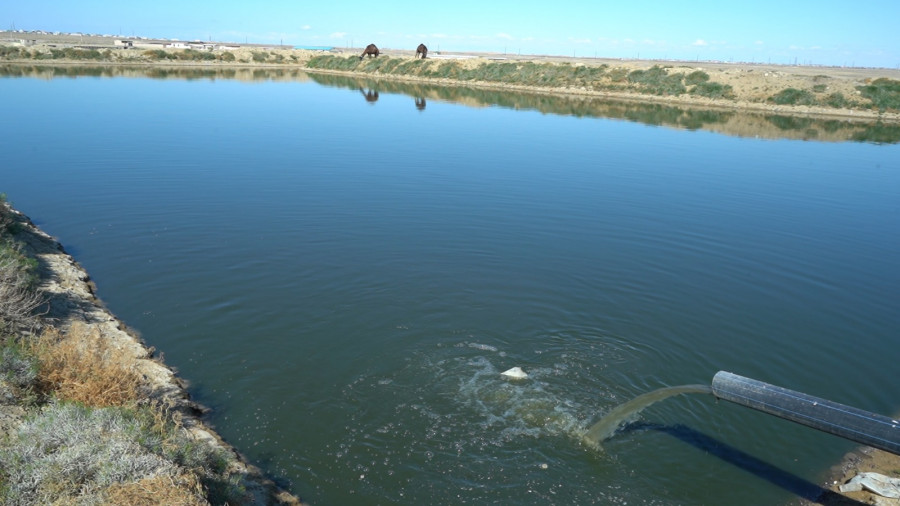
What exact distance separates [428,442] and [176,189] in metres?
16.0

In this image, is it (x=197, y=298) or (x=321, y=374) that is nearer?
(x=321, y=374)

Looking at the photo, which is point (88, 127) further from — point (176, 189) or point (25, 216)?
point (25, 216)

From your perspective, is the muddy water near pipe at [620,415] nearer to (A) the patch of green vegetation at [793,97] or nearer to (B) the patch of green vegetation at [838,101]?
(A) the patch of green vegetation at [793,97]

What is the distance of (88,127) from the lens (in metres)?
32.7

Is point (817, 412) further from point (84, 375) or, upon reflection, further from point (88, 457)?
point (84, 375)

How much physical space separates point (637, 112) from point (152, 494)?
5287cm

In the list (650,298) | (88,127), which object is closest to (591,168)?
(650,298)

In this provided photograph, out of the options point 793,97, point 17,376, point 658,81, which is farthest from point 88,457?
point 658,81

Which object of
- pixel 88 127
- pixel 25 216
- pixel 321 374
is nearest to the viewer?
pixel 321 374

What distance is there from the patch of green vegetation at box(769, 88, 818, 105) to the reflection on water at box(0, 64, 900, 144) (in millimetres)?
5526

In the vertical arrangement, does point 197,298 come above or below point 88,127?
below

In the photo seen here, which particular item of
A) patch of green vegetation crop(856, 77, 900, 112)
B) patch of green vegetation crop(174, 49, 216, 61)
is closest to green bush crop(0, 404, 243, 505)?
patch of green vegetation crop(856, 77, 900, 112)

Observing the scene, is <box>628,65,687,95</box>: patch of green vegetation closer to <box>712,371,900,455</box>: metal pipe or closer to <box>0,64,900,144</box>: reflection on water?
<box>0,64,900,144</box>: reflection on water

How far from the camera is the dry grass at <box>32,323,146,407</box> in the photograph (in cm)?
780
